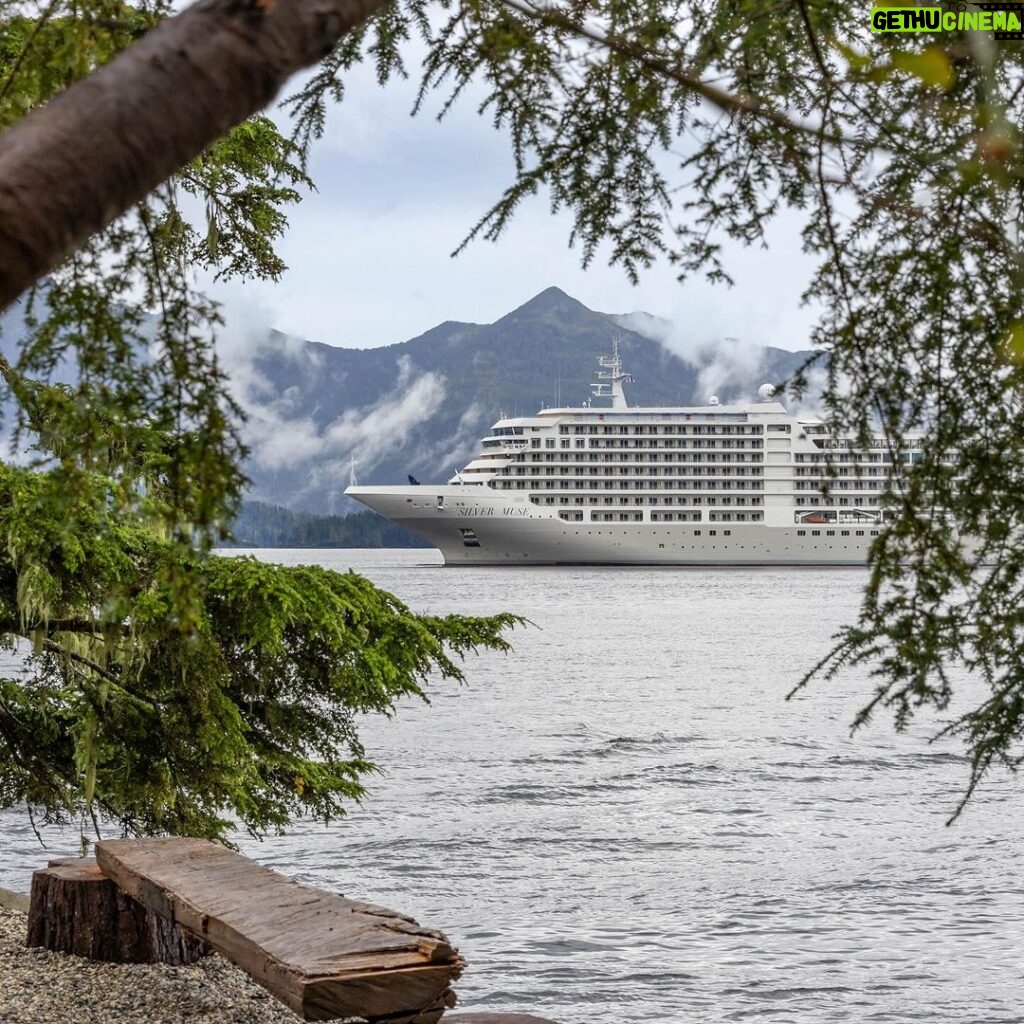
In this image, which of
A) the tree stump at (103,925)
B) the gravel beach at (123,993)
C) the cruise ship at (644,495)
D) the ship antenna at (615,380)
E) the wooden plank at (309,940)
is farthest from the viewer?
the ship antenna at (615,380)

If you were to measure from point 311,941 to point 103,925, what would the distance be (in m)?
2.42

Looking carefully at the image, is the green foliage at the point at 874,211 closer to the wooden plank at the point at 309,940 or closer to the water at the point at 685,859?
the wooden plank at the point at 309,940

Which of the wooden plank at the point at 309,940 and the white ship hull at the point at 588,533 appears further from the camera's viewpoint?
the white ship hull at the point at 588,533

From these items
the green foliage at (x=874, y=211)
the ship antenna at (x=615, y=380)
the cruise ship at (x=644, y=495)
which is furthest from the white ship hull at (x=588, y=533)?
the green foliage at (x=874, y=211)

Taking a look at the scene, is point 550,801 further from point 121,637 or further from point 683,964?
point 121,637

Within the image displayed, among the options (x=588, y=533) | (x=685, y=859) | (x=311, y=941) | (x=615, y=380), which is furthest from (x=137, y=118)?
(x=615, y=380)

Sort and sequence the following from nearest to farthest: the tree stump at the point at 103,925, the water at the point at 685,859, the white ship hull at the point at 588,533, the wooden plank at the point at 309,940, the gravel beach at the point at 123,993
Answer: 1. the wooden plank at the point at 309,940
2. the gravel beach at the point at 123,993
3. the tree stump at the point at 103,925
4. the water at the point at 685,859
5. the white ship hull at the point at 588,533

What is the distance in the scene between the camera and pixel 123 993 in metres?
6.00

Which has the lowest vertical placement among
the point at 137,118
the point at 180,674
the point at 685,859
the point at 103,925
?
the point at 685,859

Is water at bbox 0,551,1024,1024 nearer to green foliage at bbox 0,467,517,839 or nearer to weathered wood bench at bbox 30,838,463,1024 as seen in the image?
green foliage at bbox 0,467,517,839

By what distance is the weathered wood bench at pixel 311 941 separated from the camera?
13.8 feet

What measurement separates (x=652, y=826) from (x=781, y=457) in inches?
2919

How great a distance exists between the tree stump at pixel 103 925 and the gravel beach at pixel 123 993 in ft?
0.21

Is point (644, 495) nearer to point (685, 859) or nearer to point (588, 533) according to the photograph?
point (588, 533)
